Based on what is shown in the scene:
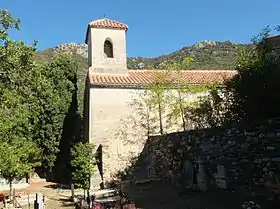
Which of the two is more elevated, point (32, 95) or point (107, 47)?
point (107, 47)

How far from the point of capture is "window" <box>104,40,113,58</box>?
1029 inches

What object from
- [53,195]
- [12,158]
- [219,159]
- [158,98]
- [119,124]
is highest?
[158,98]

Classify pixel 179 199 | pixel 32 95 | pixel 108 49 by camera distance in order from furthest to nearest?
pixel 108 49, pixel 179 199, pixel 32 95

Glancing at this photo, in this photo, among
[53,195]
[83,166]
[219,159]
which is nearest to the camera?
[219,159]

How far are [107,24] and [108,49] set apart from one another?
5.83 ft

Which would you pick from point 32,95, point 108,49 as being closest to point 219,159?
point 32,95

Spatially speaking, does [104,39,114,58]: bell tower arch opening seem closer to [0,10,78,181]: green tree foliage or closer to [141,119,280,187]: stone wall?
[0,10,78,181]: green tree foliage

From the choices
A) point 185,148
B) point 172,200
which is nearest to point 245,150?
Answer: point 172,200

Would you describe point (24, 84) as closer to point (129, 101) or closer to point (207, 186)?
point (207, 186)

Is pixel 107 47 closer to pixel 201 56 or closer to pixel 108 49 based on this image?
pixel 108 49

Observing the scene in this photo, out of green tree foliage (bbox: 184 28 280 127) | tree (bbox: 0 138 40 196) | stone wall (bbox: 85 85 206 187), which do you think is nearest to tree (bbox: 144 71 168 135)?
stone wall (bbox: 85 85 206 187)

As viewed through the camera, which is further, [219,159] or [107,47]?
[107,47]

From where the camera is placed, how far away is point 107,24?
26000mm

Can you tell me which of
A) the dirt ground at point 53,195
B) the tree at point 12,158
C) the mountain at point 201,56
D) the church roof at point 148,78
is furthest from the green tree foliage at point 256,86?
the mountain at point 201,56
